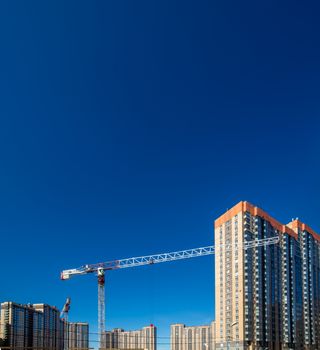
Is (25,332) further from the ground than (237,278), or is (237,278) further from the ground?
(237,278)

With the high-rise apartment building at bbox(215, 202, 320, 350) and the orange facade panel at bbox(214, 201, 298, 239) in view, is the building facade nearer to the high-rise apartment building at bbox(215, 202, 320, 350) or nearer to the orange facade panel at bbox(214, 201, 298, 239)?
the high-rise apartment building at bbox(215, 202, 320, 350)

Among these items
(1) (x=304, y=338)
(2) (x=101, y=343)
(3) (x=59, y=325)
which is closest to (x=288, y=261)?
(1) (x=304, y=338)

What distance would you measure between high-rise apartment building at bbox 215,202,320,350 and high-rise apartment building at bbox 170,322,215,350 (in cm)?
2910

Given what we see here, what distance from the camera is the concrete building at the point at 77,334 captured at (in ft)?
315

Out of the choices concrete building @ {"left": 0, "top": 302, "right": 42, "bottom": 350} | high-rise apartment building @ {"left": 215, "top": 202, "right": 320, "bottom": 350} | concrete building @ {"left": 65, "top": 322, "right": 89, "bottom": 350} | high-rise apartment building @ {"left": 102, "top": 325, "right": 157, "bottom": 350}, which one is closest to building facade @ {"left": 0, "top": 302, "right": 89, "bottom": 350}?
concrete building @ {"left": 0, "top": 302, "right": 42, "bottom": 350}

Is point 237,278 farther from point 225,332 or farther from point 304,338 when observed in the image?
point 304,338

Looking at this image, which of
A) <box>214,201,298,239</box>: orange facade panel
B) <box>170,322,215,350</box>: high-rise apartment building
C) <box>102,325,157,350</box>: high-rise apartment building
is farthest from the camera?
<box>170,322,215,350</box>: high-rise apartment building

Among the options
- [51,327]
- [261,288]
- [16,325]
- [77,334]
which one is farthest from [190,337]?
[16,325]

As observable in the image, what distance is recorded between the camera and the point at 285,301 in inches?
3046

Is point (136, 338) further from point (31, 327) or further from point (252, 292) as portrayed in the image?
point (252, 292)

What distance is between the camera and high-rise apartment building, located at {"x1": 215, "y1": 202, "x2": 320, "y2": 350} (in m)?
67.7

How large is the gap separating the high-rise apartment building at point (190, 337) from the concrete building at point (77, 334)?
29017mm

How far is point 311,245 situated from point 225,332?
32.8 metres

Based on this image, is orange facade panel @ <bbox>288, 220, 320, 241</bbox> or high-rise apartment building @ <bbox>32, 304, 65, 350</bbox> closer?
high-rise apartment building @ <bbox>32, 304, 65, 350</bbox>
